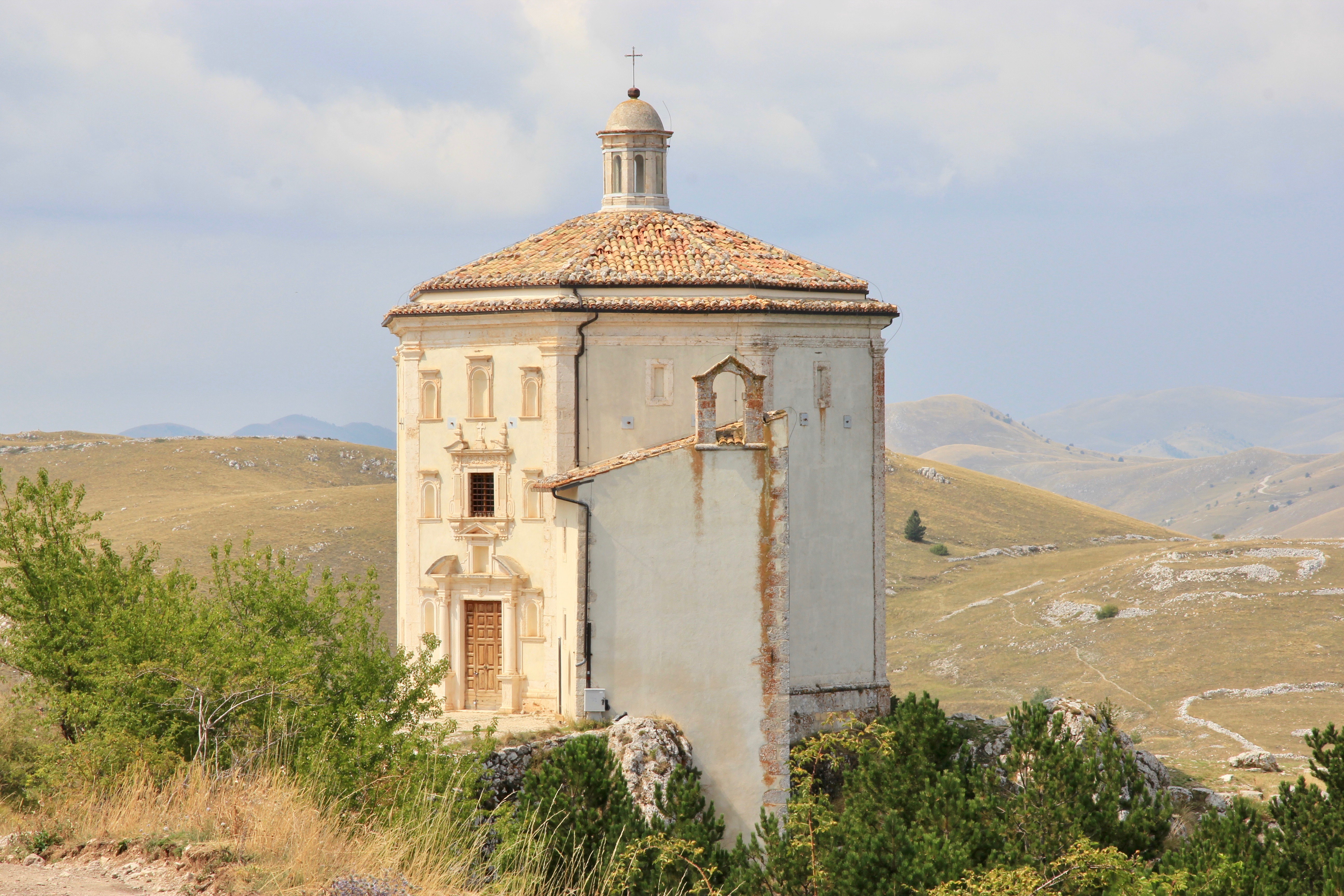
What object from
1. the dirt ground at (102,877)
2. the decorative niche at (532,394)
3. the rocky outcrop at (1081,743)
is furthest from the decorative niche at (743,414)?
the dirt ground at (102,877)

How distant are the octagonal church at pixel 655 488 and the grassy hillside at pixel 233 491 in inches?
995

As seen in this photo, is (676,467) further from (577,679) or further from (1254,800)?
(1254,800)

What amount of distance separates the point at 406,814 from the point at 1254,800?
19.7m

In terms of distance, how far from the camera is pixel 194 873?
40.7 ft

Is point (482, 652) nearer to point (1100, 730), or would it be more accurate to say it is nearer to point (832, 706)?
point (832, 706)

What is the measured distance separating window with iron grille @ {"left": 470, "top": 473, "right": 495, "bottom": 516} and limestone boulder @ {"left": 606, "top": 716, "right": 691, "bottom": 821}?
5604 mm

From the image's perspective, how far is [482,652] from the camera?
27422 mm

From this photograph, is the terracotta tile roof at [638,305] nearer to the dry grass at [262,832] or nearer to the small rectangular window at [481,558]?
the small rectangular window at [481,558]

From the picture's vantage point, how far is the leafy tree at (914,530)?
80.0 metres

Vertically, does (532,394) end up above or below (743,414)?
above

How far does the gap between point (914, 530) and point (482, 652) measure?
5565 centimetres

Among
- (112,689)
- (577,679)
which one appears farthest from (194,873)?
(577,679)

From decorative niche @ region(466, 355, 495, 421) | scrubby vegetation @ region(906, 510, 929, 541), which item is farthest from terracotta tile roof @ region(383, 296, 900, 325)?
scrubby vegetation @ region(906, 510, 929, 541)

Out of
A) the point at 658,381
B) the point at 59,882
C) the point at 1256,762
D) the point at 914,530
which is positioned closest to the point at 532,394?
the point at 658,381
